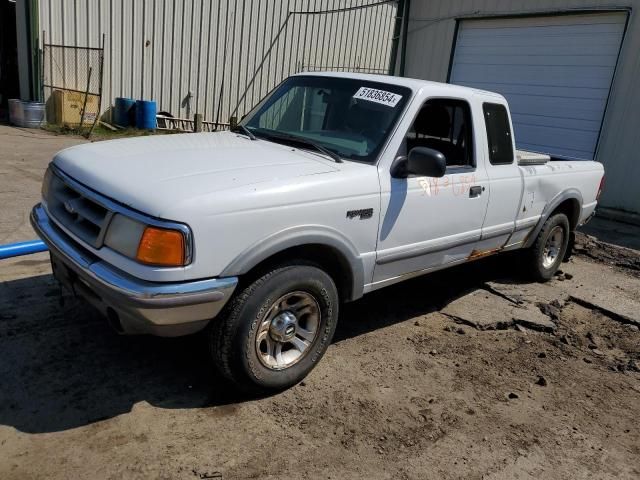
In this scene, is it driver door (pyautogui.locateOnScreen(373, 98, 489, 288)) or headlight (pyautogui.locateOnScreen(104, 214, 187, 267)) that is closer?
headlight (pyautogui.locateOnScreen(104, 214, 187, 267))

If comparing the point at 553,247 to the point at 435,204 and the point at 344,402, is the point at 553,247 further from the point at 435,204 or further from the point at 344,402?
the point at 344,402

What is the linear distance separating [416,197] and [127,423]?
2.23 meters

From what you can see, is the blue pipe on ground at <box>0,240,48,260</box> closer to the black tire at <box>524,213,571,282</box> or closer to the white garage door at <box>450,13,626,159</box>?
the black tire at <box>524,213,571,282</box>

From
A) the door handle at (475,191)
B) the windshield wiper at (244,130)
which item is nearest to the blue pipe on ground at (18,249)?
the windshield wiper at (244,130)

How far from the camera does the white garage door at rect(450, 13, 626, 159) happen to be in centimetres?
1033

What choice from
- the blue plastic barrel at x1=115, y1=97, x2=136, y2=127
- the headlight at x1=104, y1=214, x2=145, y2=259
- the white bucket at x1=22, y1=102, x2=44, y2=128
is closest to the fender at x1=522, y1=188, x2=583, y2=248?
the headlight at x1=104, y1=214, x2=145, y2=259

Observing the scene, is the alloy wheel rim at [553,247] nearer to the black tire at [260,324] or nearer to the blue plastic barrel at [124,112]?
the black tire at [260,324]

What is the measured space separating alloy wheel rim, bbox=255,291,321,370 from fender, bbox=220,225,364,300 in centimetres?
31

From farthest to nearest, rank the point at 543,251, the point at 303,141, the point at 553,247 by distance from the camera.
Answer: the point at 553,247 → the point at 543,251 → the point at 303,141

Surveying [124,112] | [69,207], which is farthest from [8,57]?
[69,207]

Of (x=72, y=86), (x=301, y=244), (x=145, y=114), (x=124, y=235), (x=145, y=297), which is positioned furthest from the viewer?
(x=145, y=114)

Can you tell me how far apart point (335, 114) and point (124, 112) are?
10067mm

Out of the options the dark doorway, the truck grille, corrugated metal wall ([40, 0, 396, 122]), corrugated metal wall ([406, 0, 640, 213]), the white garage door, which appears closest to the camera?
the truck grille

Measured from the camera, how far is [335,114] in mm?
4062
